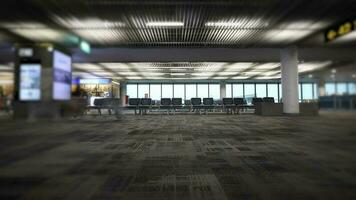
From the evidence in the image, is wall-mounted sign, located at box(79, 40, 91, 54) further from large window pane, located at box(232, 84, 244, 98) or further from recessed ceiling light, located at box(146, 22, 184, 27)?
large window pane, located at box(232, 84, 244, 98)

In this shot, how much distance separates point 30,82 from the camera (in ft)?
37.3

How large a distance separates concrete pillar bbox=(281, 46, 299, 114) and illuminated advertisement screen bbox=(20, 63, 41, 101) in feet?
37.7

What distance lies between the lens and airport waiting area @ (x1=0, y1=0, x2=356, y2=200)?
2.06 meters

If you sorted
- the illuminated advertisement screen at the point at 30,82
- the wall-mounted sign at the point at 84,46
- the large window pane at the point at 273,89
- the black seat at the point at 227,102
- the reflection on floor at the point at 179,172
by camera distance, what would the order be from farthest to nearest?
the large window pane at the point at 273,89
the black seat at the point at 227,102
the illuminated advertisement screen at the point at 30,82
the wall-mounted sign at the point at 84,46
the reflection on floor at the point at 179,172

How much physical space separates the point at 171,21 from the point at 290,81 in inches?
275

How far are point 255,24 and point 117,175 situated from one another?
26.8 ft

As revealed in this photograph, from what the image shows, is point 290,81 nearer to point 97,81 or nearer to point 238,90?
point 238,90

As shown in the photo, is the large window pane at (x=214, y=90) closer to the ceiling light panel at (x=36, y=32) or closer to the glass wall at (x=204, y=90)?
the glass wall at (x=204, y=90)

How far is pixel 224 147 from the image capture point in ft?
12.3

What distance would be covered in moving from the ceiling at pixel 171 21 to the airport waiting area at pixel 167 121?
57 mm

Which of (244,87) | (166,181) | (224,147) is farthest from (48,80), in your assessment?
(244,87)

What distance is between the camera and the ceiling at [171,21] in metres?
7.18

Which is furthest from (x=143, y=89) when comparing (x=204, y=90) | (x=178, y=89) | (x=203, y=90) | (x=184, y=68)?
(x=184, y=68)

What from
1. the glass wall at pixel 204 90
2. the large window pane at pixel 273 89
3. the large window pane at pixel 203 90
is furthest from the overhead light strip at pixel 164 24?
the large window pane at pixel 273 89
